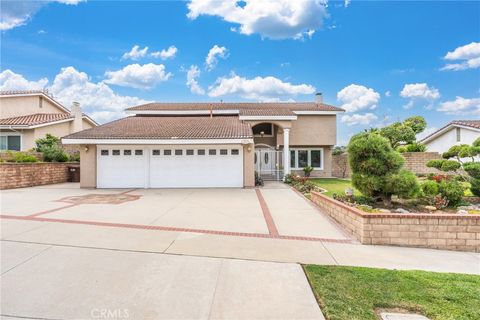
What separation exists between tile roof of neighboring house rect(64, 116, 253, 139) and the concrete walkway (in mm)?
10540

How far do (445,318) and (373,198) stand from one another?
6413 millimetres

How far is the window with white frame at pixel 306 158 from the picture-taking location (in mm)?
21938

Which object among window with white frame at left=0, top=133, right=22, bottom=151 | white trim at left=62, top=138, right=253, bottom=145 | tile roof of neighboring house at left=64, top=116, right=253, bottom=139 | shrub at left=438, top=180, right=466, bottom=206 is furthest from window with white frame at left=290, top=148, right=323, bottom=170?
window with white frame at left=0, top=133, right=22, bottom=151

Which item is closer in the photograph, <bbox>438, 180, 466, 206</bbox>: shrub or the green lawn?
<bbox>438, 180, 466, 206</bbox>: shrub

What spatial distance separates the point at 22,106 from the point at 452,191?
1241 inches

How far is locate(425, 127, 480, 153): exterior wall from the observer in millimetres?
22411

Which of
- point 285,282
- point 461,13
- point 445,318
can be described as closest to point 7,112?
point 285,282

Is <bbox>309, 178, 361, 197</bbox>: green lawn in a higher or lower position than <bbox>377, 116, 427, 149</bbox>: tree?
lower

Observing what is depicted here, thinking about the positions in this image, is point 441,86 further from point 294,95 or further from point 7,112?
point 7,112

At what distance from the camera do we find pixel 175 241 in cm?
579

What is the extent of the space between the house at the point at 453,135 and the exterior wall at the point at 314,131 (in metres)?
11.4

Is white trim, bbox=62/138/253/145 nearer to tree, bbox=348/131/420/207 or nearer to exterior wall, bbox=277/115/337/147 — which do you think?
tree, bbox=348/131/420/207

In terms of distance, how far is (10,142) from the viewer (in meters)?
20.8

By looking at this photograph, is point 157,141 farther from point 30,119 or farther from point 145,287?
point 30,119
